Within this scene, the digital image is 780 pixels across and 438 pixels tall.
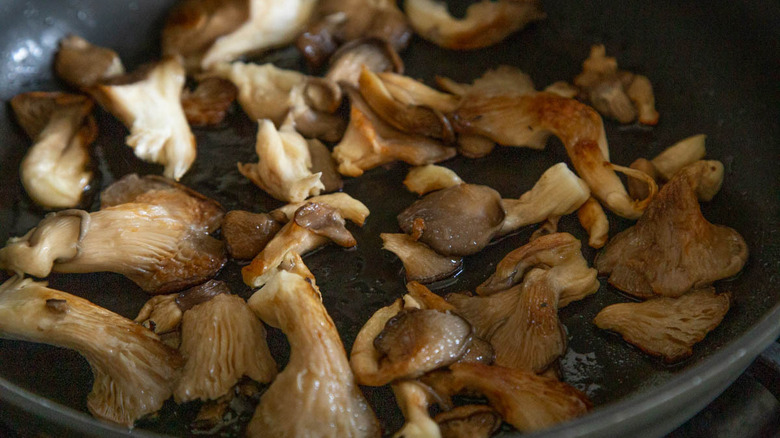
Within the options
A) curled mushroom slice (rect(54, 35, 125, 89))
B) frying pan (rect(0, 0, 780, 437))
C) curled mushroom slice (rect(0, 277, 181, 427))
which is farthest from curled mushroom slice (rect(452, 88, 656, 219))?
curled mushroom slice (rect(54, 35, 125, 89))

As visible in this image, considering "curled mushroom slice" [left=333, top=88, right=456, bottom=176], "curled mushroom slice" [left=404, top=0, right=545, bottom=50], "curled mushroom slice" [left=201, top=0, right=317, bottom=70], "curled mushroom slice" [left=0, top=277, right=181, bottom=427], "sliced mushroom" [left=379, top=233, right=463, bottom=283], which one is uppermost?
"curled mushroom slice" [left=404, top=0, right=545, bottom=50]

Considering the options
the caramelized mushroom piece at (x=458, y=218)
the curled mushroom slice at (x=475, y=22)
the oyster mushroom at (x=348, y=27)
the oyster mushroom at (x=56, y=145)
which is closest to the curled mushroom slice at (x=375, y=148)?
the caramelized mushroom piece at (x=458, y=218)

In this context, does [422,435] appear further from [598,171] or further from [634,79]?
[634,79]

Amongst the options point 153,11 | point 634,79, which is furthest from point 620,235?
point 153,11

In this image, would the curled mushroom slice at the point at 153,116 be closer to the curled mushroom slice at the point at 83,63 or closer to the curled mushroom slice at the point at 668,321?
the curled mushroom slice at the point at 83,63

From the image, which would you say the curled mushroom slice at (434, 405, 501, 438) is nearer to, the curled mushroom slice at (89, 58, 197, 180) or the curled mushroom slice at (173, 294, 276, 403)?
the curled mushroom slice at (173, 294, 276, 403)

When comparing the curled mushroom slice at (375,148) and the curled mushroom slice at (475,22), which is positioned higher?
the curled mushroom slice at (475,22)
